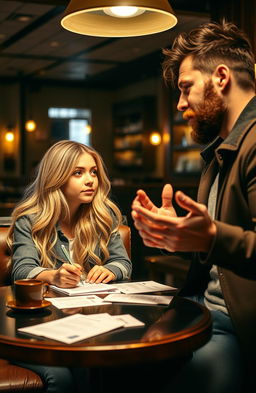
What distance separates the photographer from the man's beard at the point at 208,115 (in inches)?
83.0

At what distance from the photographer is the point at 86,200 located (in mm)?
2678

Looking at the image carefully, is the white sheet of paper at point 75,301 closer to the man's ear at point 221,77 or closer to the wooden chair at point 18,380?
the wooden chair at point 18,380

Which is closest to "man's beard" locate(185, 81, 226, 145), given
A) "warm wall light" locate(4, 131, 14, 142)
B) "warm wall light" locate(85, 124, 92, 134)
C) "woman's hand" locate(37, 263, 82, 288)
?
"woman's hand" locate(37, 263, 82, 288)

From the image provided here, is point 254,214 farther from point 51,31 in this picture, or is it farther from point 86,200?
point 51,31

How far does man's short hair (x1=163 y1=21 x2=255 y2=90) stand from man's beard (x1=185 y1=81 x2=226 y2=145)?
0.09 metres

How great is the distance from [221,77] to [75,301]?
98 cm

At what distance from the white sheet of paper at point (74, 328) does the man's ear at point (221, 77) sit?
978 millimetres

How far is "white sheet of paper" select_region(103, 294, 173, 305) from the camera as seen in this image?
191cm

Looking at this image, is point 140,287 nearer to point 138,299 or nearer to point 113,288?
point 113,288

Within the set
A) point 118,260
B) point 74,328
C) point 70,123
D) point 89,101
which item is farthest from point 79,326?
point 89,101

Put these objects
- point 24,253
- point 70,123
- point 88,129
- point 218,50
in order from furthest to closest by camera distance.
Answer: point 70,123 → point 88,129 → point 24,253 → point 218,50

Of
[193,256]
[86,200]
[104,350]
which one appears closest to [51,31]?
[86,200]

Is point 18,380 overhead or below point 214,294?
below

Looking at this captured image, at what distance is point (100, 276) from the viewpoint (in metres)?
2.29
